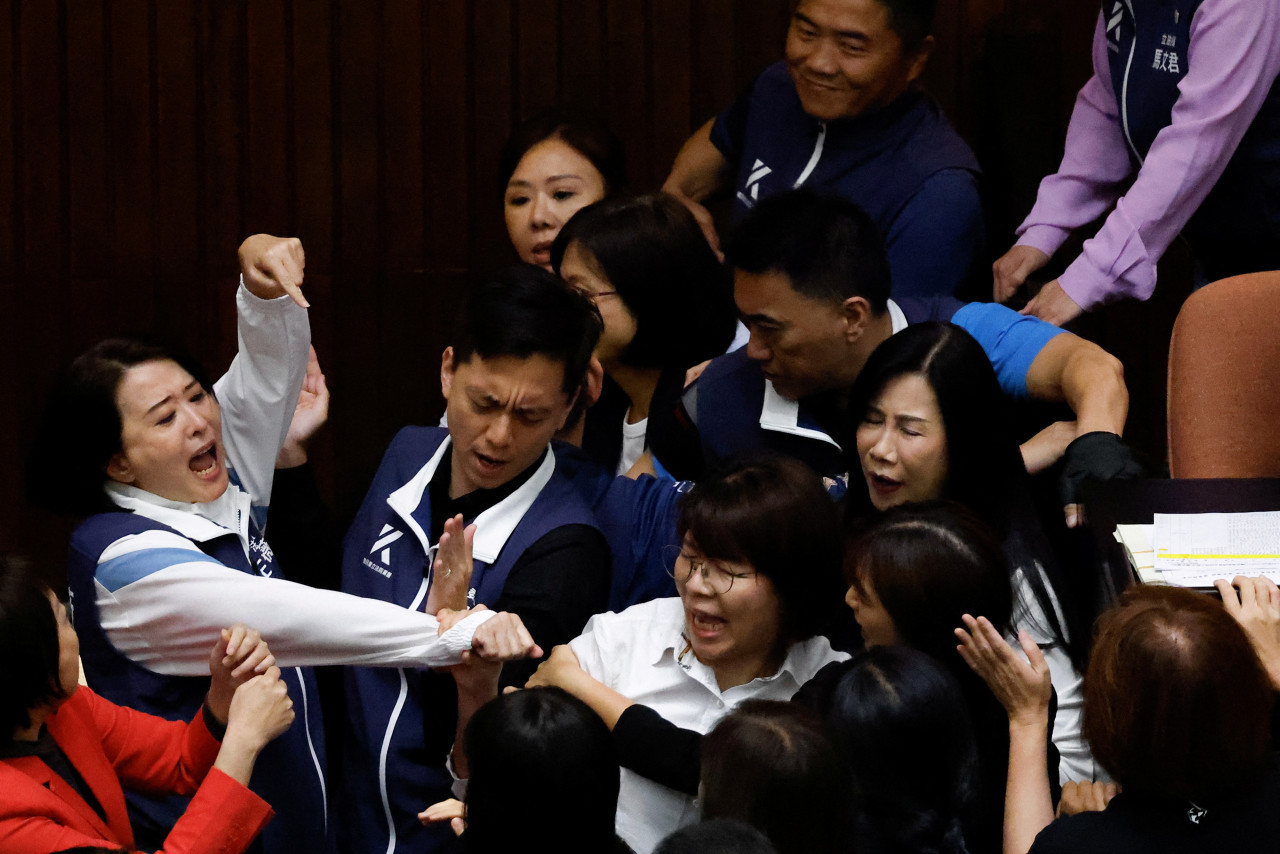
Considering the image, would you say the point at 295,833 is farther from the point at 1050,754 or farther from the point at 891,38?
the point at 891,38

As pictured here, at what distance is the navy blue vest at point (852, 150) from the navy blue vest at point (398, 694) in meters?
1.00

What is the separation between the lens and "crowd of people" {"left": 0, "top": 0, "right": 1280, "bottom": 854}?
1558 millimetres

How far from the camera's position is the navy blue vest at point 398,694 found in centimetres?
207

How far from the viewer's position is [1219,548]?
6.58ft

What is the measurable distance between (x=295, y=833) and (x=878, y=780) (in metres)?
0.94

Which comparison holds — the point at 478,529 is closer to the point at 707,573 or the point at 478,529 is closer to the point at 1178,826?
the point at 707,573

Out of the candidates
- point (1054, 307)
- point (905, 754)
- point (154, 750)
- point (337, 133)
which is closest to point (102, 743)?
point (154, 750)

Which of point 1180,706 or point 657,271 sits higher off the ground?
point 657,271

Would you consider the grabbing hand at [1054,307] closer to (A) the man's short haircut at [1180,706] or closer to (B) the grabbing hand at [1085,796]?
(B) the grabbing hand at [1085,796]

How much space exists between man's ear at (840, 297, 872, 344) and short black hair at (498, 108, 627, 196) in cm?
77

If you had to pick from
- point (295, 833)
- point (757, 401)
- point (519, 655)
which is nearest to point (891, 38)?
point (757, 401)

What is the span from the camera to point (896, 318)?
2.54m

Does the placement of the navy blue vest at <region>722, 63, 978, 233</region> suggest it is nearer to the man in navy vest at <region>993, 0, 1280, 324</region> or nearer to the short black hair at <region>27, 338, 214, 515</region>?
the man in navy vest at <region>993, 0, 1280, 324</region>

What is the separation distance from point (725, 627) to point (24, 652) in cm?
88
